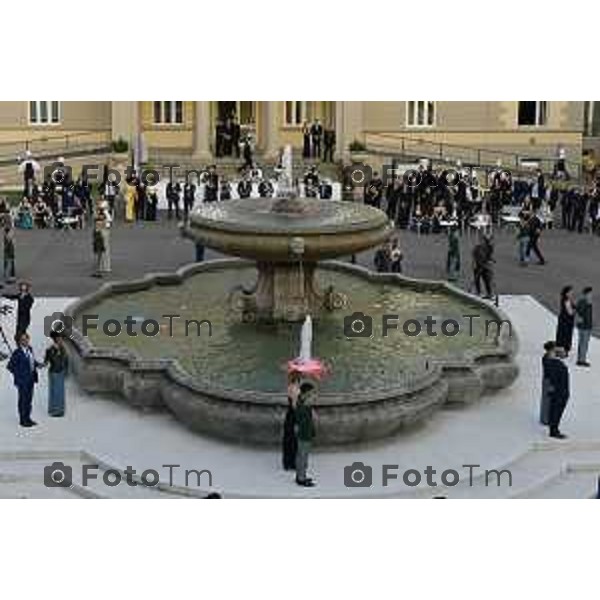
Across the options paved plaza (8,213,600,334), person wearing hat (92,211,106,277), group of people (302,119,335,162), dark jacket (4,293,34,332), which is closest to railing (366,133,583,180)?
group of people (302,119,335,162)

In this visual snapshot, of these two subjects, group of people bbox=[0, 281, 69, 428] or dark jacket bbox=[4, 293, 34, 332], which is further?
dark jacket bbox=[4, 293, 34, 332]

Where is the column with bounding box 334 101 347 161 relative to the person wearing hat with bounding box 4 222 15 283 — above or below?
above

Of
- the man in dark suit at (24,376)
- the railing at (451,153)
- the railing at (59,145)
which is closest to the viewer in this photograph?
the man in dark suit at (24,376)

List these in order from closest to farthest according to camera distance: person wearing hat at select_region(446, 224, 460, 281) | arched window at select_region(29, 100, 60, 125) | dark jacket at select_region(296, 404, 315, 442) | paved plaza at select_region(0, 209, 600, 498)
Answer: dark jacket at select_region(296, 404, 315, 442) < paved plaza at select_region(0, 209, 600, 498) < person wearing hat at select_region(446, 224, 460, 281) < arched window at select_region(29, 100, 60, 125)

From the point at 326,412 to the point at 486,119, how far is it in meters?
28.9

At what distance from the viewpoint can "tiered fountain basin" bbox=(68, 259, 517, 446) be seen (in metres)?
15.1

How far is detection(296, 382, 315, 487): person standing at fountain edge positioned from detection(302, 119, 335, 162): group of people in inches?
1076

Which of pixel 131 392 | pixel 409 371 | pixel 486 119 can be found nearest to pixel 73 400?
pixel 131 392

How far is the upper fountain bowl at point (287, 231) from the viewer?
17.7 metres

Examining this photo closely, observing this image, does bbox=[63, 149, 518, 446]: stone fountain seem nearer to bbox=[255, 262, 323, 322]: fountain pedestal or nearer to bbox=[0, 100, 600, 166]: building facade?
bbox=[255, 262, 323, 322]: fountain pedestal

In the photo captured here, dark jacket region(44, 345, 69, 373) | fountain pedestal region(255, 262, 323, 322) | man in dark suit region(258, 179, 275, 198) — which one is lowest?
dark jacket region(44, 345, 69, 373)

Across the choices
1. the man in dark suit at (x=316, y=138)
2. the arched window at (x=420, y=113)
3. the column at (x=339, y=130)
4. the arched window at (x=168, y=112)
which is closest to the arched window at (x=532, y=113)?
the arched window at (x=420, y=113)

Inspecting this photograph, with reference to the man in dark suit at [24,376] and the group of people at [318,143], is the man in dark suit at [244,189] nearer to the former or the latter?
the group of people at [318,143]

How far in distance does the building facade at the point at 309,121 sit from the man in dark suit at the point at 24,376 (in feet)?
81.0
